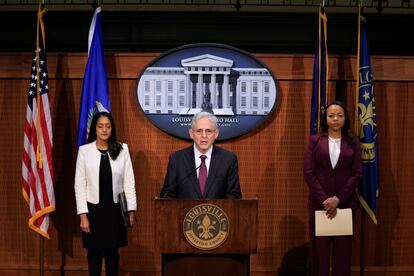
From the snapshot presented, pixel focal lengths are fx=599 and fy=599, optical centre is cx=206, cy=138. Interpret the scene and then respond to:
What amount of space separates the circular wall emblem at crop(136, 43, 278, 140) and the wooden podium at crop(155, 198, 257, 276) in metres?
1.90

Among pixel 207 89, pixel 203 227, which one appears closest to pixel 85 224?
pixel 203 227

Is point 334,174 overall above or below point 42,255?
above

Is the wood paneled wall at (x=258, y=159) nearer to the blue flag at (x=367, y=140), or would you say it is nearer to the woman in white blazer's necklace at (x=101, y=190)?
the blue flag at (x=367, y=140)

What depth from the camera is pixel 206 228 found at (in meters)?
3.00

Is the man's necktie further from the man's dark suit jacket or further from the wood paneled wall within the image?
the wood paneled wall

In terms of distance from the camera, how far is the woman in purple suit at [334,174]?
413 cm

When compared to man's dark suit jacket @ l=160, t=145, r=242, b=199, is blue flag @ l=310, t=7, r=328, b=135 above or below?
above

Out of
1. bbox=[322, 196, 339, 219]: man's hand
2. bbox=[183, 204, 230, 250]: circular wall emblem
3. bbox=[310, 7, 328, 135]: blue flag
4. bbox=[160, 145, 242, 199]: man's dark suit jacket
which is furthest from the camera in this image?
bbox=[310, 7, 328, 135]: blue flag

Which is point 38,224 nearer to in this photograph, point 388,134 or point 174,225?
point 174,225

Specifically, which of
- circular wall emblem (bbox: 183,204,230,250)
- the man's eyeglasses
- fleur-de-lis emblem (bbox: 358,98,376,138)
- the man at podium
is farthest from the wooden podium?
fleur-de-lis emblem (bbox: 358,98,376,138)

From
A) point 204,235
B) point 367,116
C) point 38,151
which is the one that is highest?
point 367,116

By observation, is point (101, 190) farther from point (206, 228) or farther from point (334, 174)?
point (334, 174)

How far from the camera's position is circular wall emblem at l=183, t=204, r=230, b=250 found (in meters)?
2.99

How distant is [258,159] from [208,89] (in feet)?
2.34
